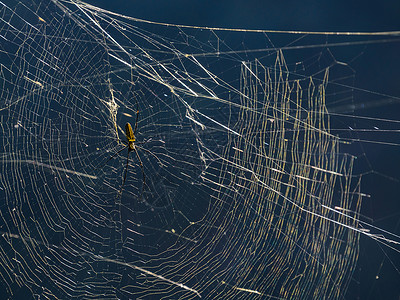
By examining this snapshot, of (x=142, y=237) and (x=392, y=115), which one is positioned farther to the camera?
(x=142, y=237)

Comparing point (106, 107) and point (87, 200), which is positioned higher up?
point (106, 107)

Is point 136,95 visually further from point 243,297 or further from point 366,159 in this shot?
point 366,159

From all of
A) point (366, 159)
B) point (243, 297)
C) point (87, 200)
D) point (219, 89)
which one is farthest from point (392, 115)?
point (87, 200)

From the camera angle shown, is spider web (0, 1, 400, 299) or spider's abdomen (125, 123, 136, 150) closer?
spider web (0, 1, 400, 299)

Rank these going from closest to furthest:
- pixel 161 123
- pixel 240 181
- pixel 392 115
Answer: pixel 240 181 → pixel 161 123 → pixel 392 115

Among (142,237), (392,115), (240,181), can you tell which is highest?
(392,115)

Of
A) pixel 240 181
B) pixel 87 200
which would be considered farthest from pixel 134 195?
pixel 240 181

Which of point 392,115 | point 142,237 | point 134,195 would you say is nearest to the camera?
point 134,195

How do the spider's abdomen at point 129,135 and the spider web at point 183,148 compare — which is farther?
the spider's abdomen at point 129,135
